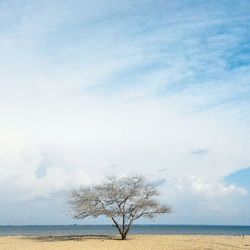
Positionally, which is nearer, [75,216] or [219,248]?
[219,248]

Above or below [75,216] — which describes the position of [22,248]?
below

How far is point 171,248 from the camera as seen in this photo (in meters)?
38.2

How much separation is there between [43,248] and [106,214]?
13.2 meters

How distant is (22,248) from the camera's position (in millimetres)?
38406

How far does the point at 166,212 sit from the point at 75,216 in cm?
1000

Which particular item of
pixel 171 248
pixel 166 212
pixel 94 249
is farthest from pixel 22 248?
pixel 166 212

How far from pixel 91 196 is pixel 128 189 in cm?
404

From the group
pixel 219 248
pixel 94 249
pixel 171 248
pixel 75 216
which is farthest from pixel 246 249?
pixel 75 216

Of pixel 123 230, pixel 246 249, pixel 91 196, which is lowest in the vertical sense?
pixel 246 249

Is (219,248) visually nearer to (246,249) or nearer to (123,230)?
(246,249)

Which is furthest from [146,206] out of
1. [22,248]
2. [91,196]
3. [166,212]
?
[22,248]

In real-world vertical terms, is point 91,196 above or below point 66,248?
above

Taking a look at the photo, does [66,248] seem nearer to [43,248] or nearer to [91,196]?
[43,248]

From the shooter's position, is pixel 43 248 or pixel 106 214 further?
pixel 106 214
